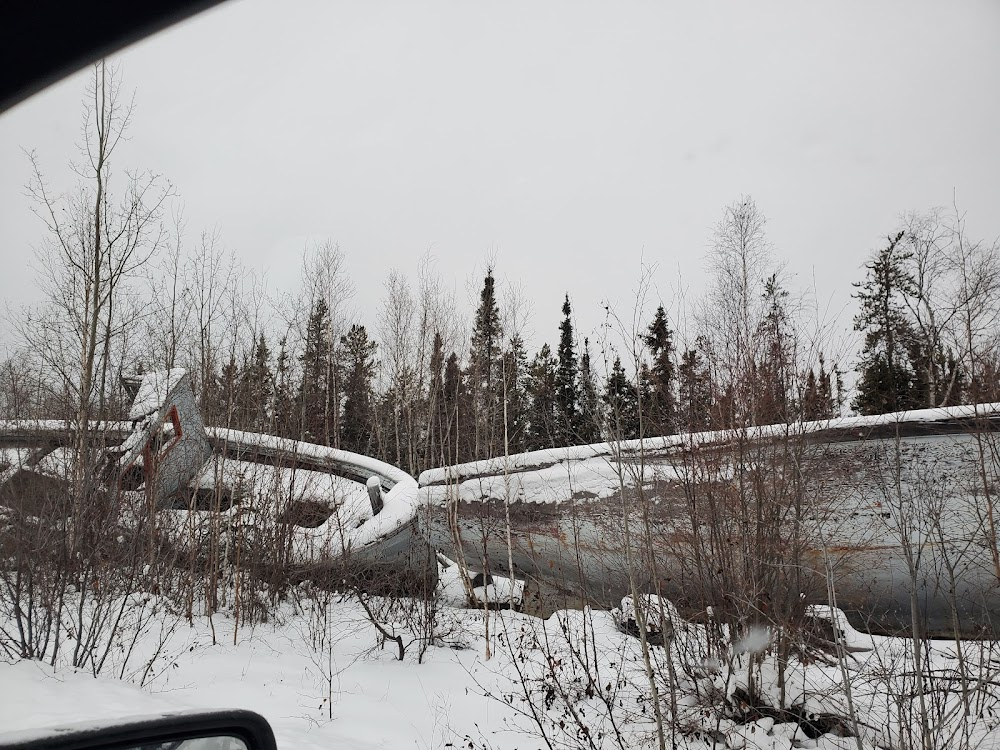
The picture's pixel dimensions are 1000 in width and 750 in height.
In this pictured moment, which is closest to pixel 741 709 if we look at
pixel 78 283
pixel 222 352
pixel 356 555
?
pixel 356 555

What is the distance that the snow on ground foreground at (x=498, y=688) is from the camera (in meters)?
5.12

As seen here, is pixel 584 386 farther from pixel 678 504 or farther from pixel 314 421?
pixel 314 421

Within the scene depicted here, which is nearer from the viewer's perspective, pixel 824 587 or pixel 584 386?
pixel 824 587

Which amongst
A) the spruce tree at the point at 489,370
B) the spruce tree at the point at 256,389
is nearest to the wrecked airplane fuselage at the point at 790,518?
the spruce tree at the point at 489,370

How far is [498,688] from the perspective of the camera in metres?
7.12

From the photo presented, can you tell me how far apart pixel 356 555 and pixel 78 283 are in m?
6.92

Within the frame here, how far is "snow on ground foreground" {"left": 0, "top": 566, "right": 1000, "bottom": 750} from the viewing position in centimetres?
512

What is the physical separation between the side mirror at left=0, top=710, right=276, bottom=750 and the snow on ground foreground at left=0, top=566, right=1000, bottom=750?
3857 millimetres

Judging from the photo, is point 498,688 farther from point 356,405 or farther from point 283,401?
point 356,405

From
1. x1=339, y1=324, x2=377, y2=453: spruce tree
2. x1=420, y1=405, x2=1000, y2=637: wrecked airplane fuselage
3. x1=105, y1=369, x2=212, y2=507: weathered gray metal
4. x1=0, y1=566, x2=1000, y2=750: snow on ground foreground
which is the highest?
x1=339, y1=324, x2=377, y2=453: spruce tree

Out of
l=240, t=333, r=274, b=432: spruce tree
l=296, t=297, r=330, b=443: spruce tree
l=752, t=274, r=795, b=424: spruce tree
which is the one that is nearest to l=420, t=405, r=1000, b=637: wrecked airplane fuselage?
l=752, t=274, r=795, b=424: spruce tree

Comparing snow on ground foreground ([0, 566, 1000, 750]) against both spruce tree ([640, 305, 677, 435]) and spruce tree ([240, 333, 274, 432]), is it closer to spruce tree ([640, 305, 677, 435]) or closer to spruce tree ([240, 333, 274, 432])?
spruce tree ([640, 305, 677, 435])

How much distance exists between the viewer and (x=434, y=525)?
12.1 metres

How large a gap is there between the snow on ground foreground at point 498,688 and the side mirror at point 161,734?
3857 mm
